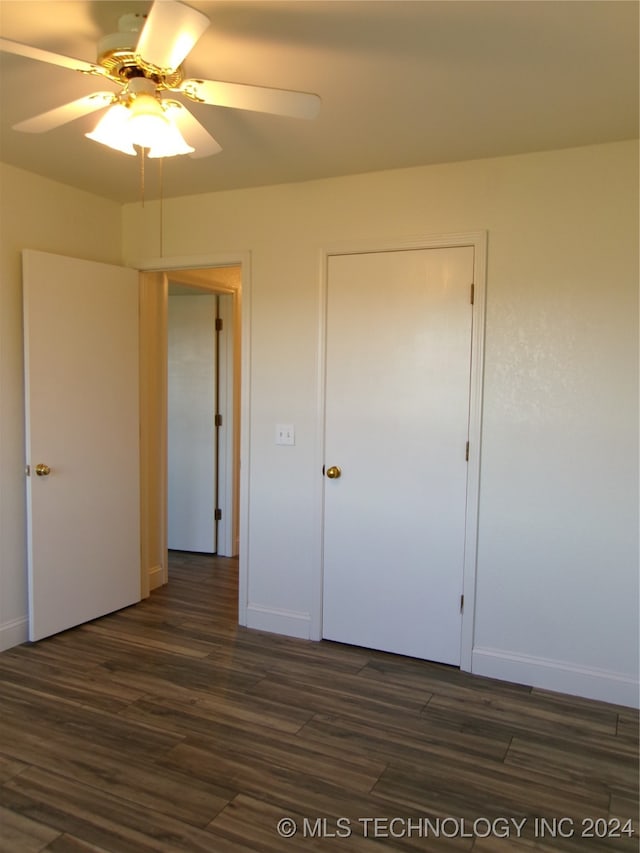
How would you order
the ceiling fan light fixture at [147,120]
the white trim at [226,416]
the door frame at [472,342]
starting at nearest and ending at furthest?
the ceiling fan light fixture at [147,120], the door frame at [472,342], the white trim at [226,416]

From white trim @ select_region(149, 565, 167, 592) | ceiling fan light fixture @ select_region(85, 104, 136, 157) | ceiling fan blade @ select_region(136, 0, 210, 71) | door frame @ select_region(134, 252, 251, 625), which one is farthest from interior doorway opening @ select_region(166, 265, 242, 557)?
ceiling fan blade @ select_region(136, 0, 210, 71)

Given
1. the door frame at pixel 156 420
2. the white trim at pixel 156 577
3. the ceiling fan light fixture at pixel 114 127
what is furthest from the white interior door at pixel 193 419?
the ceiling fan light fixture at pixel 114 127

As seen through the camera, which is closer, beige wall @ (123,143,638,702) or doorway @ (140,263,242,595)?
beige wall @ (123,143,638,702)

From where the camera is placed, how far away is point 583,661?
2.91 metres

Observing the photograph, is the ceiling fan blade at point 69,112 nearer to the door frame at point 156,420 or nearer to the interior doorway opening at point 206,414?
the door frame at point 156,420

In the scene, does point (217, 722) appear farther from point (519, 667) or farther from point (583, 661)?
point (583, 661)

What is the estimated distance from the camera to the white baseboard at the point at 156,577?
4.27 m

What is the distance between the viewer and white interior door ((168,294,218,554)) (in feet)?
16.5

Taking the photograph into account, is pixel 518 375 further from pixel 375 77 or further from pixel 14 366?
pixel 14 366

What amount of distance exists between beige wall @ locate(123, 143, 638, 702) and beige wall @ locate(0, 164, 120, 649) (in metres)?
1.40

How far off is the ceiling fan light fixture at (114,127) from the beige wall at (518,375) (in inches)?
58.1

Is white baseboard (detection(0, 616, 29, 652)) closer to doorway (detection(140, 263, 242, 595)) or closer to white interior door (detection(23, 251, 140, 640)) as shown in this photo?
white interior door (detection(23, 251, 140, 640))

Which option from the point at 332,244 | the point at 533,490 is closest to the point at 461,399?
the point at 533,490

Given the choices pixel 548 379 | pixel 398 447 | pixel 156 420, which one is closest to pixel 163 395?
pixel 156 420
